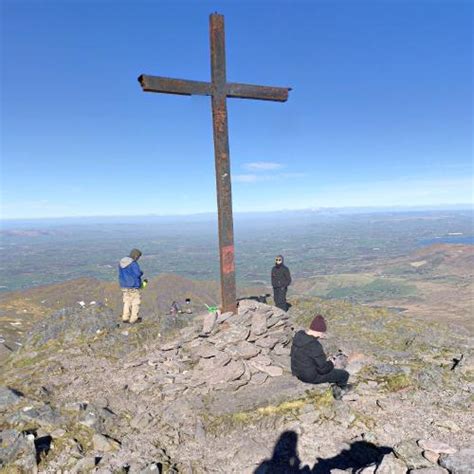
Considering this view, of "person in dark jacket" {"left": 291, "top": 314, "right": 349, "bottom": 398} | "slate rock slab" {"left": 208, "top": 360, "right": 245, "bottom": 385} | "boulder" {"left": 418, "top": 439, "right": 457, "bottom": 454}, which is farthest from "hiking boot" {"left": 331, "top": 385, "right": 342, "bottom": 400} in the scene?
"slate rock slab" {"left": 208, "top": 360, "right": 245, "bottom": 385}

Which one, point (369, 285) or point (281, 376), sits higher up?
point (281, 376)

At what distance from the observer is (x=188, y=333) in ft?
34.2

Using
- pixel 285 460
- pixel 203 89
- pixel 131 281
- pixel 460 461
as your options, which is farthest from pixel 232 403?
pixel 203 89

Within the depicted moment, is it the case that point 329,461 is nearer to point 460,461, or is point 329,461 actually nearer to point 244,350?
point 460,461

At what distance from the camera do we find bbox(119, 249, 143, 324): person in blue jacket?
38.1ft

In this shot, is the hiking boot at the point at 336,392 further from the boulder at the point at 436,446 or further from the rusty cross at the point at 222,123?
the rusty cross at the point at 222,123

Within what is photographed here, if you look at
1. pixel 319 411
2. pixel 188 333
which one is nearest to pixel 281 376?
pixel 319 411

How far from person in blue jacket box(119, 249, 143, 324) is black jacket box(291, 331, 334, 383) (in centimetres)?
627

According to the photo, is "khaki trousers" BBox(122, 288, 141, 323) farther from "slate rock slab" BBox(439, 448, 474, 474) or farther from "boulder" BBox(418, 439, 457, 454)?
"slate rock slab" BBox(439, 448, 474, 474)

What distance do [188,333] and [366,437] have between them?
572 cm

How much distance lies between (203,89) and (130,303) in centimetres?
746

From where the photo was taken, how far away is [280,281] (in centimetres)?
1310

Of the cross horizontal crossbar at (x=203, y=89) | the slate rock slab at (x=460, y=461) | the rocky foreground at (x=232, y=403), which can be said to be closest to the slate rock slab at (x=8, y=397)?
the rocky foreground at (x=232, y=403)

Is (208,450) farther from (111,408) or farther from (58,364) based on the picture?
(58,364)
